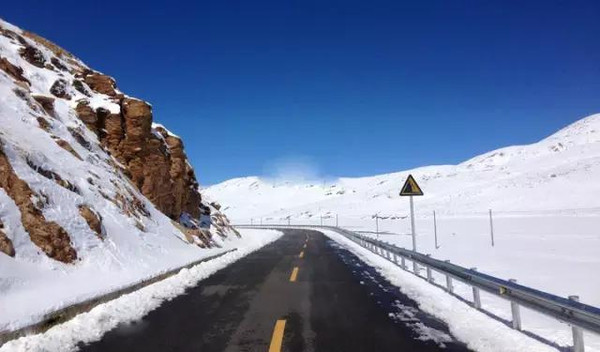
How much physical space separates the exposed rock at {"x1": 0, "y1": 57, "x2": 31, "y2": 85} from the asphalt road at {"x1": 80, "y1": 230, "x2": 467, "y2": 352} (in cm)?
1631

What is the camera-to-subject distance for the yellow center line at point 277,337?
657 cm

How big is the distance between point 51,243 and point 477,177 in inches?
4713

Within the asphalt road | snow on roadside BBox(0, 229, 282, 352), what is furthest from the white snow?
snow on roadside BBox(0, 229, 282, 352)

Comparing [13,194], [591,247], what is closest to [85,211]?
[13,194]

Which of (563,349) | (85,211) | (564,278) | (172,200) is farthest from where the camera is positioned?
(172,200)

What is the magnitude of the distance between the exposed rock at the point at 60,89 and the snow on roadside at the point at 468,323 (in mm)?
21168

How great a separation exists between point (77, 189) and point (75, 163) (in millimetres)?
2558

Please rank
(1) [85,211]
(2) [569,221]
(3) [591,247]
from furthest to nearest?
(2) [569,221] → (3) [591,247] → (1) [85,211]

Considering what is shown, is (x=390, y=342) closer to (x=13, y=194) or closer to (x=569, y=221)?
(x=13, y=194)

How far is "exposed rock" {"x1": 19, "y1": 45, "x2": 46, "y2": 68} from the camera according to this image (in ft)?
86.9

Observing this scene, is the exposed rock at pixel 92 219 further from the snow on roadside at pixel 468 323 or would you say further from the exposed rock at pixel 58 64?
the exposed rock at pixel 58 64

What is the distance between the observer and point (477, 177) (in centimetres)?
12025

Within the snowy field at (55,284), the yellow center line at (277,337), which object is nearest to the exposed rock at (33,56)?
the snowy field at (55,284)

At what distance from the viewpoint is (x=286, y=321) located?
27.4 feet
